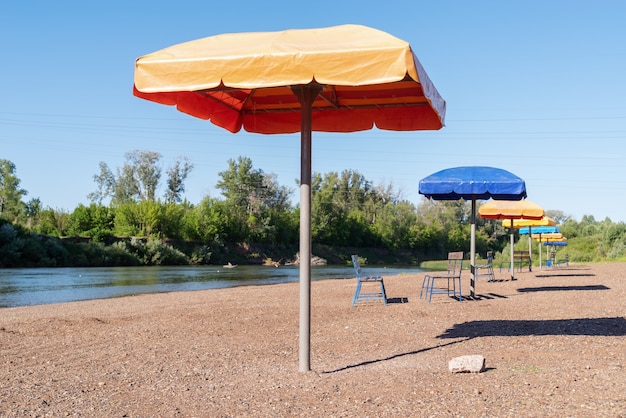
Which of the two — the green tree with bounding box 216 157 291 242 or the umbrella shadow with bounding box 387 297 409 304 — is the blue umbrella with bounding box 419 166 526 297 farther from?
the green tree with bounding box 216 157 291 242

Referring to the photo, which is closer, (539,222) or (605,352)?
(605,352)

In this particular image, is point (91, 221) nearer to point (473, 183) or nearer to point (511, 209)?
point (511, 209)

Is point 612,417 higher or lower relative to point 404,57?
lower

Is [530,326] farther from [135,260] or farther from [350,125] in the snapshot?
[135,260]

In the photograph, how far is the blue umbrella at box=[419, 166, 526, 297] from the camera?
10.4m

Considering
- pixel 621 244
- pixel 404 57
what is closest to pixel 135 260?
pixel 621 244

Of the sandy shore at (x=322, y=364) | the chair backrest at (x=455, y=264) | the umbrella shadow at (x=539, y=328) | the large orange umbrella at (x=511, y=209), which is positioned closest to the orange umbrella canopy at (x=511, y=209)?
the large orange umbrella at (x=511, y=209)

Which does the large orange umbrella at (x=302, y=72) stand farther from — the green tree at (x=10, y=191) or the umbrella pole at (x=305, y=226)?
the green tree at (x=10, y=191)

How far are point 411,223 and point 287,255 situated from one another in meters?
23.7

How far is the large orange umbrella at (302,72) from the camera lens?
4.46 metres

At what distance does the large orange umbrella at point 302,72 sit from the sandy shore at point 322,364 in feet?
2.51

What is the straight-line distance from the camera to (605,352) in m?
5.77

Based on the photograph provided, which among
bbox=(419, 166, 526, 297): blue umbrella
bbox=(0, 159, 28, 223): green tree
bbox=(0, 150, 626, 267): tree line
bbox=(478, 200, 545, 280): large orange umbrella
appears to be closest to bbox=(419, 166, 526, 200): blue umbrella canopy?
bbox=(419, 166, 526, 297): blue umbrella

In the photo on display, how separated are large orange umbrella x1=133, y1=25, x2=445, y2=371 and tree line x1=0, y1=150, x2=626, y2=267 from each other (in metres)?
41.6
